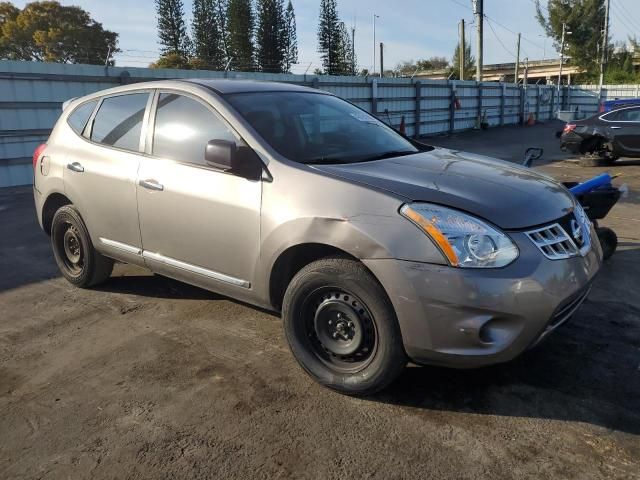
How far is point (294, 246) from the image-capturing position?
2959mm

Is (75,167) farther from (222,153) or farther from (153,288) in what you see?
(222,153)

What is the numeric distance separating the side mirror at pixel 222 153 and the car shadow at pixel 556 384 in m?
1.53

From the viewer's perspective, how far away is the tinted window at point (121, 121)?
3939 millimetres

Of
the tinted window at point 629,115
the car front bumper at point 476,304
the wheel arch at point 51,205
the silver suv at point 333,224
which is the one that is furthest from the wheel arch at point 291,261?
the tinted window at point 629,115

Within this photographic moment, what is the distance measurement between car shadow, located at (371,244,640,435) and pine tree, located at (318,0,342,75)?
6361 centimetres

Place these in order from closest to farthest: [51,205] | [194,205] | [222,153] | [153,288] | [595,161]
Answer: [222,153]
[194,205]
[153,288]
[51,205]
[595,161]

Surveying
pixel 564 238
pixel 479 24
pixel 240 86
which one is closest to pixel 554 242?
pixel 564 238

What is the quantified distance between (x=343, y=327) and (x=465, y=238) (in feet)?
2.60

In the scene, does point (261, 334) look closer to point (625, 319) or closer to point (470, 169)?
point (470, 169)

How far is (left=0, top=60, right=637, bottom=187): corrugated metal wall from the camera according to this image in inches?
427

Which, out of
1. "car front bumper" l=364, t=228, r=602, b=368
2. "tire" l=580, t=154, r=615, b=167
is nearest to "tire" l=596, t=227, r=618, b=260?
"car front bumper" l=364, t=228, r=602, b=368

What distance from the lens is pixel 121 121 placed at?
4.11 m

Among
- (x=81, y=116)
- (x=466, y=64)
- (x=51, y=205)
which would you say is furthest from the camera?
(x=466, y=64)

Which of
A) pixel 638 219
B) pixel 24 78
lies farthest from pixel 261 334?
pixel 24 78
